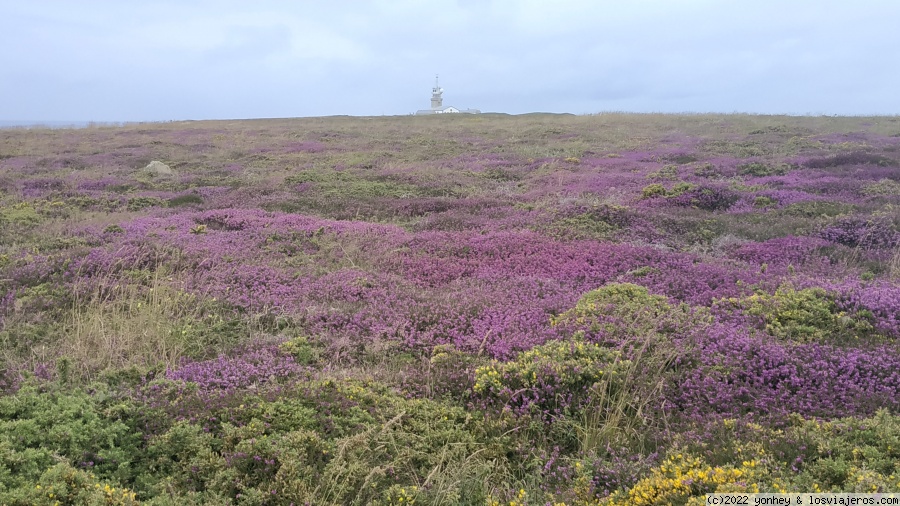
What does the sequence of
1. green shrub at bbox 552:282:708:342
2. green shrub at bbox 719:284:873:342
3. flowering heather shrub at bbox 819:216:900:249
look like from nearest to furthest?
green shrub at bbox 719:284:873:342 < green shrub at bbox 552:282:708:342 < flowering heather shrub at bbox 819:216:900:249

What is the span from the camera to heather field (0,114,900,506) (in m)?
3.64

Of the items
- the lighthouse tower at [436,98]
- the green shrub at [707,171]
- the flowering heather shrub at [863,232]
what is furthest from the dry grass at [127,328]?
the lighthouse tower at [436,98]

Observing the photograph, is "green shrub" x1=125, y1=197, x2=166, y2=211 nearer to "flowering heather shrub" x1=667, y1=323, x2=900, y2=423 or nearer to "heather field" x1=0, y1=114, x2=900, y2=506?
"heather field" x1=0, y1=114, x2=900, y2=506

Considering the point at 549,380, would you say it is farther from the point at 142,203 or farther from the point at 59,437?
the point at 142,203

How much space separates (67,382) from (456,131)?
4228 cm

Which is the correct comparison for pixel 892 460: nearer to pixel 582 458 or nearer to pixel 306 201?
pixel 582 458

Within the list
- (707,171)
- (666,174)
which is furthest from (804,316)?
(707,171)

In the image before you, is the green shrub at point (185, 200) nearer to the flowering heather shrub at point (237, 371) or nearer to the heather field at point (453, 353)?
the heather field at point (453, 353)

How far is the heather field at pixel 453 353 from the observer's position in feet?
11.9

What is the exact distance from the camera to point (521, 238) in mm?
10805

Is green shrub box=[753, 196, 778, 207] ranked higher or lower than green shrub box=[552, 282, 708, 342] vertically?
higher

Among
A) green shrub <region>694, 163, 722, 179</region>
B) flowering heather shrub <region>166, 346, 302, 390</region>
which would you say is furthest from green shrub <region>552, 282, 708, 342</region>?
green shrub <region>694, 163, 722, 179</region>

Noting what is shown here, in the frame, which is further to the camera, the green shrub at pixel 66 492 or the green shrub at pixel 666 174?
the green shrub at pixel 666 174

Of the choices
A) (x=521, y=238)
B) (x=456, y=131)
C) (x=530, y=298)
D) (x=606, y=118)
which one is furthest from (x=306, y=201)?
(x=606, y=118)
